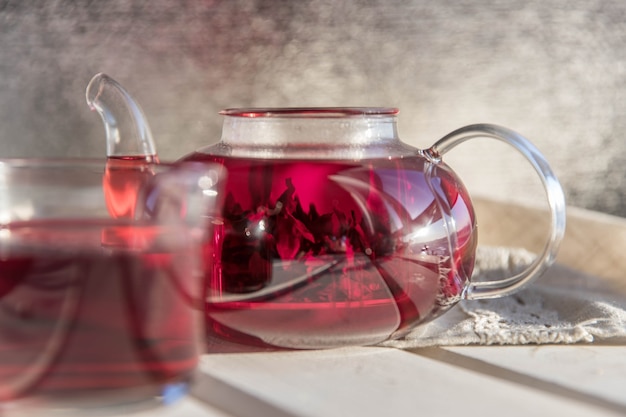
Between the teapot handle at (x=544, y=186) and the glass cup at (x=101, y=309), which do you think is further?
the teapot handle at (x=544, y=186)

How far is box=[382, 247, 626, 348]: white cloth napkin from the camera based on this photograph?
23.2 inches

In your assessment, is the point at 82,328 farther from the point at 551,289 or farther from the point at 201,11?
the point at 201,11

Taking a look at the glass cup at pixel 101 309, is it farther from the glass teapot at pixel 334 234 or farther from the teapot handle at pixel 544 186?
the teapot handle at pixel 544 186

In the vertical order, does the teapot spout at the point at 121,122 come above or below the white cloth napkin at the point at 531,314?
above

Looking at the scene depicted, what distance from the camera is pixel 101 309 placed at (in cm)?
41

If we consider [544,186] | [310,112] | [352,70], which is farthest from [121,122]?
[352,70]

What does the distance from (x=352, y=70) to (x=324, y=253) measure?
22.0 inches

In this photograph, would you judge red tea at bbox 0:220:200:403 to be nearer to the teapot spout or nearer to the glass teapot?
the glass teapot

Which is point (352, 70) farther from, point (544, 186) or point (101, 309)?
point (101, 309)

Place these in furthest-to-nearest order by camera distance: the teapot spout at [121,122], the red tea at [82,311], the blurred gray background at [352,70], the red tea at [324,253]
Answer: the blurred gray background at [352,70] < the teapot spout at [121,122] < the red tea at [324,253] < the red tea at [82,311]

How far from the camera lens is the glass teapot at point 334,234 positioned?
0.51 metres

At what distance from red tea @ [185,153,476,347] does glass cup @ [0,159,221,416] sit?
0.08 meters

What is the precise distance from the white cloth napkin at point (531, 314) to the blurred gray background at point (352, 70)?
160 mm

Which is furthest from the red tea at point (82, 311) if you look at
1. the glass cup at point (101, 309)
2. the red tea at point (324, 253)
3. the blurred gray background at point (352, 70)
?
the blurred gray background at point (352, 70)
